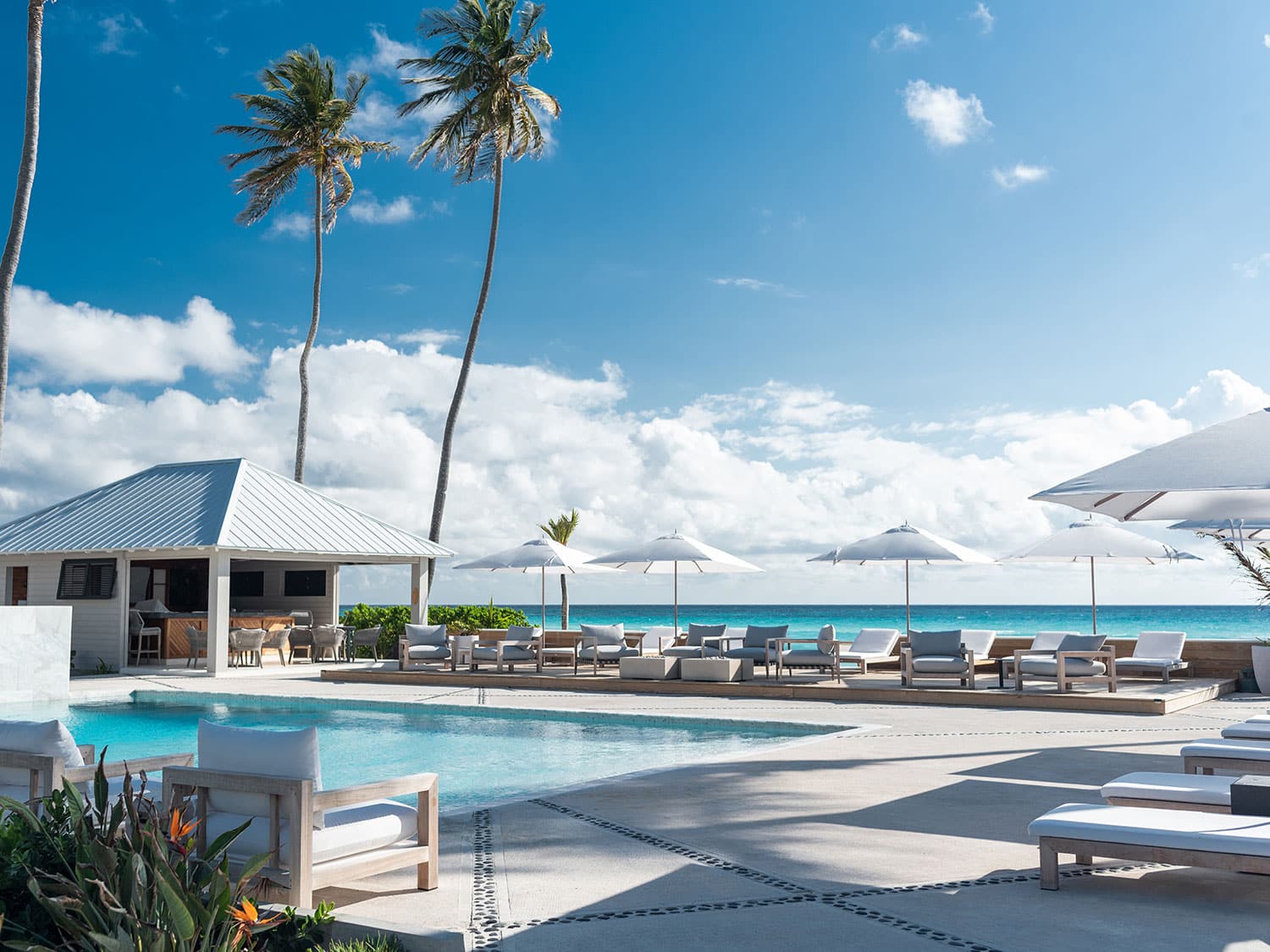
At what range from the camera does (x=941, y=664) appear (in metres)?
13.7

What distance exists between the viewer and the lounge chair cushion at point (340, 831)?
14.3 feet

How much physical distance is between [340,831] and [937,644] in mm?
10780

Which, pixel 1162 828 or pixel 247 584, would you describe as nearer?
pixel 1162 828

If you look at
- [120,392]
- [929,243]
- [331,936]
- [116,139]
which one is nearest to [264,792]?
[331,936]

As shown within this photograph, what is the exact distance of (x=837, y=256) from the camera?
22156 mm

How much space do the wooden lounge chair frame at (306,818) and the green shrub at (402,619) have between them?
57.0ft

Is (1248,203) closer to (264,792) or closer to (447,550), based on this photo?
(447,550)

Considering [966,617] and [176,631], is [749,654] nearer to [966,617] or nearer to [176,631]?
[176,631]

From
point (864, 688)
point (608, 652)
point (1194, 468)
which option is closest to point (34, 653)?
point (608, 652)

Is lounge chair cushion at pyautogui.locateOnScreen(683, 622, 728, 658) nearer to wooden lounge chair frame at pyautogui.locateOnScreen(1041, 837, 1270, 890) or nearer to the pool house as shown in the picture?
the pool house

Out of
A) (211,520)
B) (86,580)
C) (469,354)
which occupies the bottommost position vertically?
(86,580)

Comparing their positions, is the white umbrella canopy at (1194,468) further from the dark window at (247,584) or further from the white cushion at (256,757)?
the dark window at (247,584)

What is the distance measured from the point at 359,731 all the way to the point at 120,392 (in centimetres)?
2092

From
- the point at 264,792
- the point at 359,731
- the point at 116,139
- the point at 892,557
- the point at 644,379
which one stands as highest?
the point at 116,139
